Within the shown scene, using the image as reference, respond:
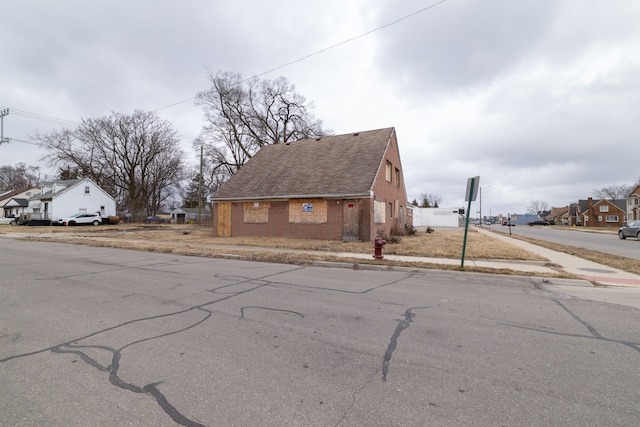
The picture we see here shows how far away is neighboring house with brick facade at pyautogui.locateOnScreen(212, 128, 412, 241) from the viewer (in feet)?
57.1

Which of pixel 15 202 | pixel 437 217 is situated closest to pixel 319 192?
pixel 437 217

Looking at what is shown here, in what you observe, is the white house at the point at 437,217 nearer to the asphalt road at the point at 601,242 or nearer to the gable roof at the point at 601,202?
the asphalt road at the point at 601,242

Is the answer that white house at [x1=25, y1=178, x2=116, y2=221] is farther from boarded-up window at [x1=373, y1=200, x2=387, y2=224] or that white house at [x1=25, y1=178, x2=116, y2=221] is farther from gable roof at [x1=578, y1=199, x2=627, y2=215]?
gable roof at [x1=578, y1=199, x2=627, y2=215]

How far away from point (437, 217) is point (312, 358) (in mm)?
52412

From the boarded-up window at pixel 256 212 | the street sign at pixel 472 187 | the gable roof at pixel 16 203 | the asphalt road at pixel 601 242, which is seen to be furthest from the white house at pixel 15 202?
the asphalt road at pixel 601 242

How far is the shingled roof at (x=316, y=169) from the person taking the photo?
18062 millimetres

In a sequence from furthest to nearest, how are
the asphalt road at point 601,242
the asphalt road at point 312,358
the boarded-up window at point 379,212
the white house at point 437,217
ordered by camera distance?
the white house at point 437,217 < the boarded-up window at point 379,212 < the asphalt road at point 601,242 < the asphalt road at point 312,358

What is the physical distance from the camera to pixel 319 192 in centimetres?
1798

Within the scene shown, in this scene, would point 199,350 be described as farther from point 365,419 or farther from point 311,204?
point 311,204

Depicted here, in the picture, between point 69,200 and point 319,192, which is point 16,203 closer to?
point 69,200

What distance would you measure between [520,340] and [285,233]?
1557 cm

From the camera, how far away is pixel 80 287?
7.10 m

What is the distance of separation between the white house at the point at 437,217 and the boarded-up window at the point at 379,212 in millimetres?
32685

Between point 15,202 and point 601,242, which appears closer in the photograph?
point 601,242
